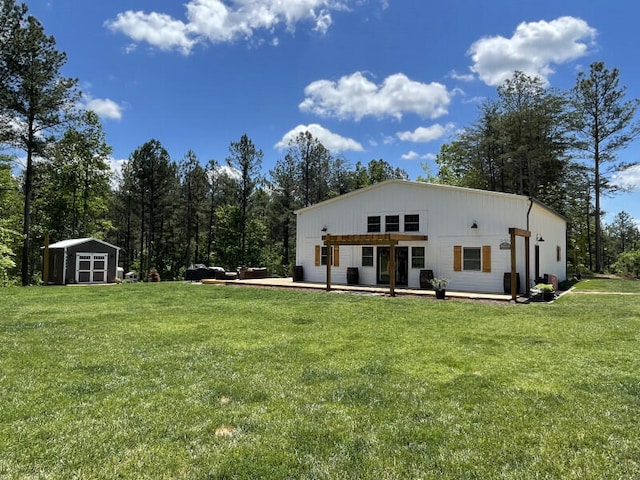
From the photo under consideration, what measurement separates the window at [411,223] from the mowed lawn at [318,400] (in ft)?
28.0

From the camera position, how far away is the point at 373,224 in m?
17.3

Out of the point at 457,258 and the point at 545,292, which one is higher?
the point at 457,258

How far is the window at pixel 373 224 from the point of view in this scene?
1716cm

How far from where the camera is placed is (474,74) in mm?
21797

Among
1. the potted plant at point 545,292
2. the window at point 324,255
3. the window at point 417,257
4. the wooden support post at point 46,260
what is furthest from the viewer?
the wooden support post at point 46,260

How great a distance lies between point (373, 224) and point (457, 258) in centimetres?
375

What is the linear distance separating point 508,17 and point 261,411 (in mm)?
15388

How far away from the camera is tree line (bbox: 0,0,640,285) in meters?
20.0

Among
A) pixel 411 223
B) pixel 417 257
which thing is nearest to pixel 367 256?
pixel 417 257

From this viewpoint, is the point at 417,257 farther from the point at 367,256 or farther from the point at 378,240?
the point at 378,240

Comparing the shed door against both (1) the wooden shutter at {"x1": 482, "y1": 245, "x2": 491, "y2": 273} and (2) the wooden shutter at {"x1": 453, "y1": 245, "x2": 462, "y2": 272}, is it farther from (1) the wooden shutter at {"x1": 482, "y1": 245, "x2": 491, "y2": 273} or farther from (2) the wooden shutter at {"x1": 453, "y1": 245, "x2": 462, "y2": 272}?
(1) the wooden shutter at {"x1": 482, "y1": 245, "x2": 491, "y2": 273}

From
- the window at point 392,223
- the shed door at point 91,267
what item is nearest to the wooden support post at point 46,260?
the shed door at point 91,267

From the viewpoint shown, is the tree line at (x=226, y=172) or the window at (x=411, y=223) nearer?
the window at (x=411, y=223)

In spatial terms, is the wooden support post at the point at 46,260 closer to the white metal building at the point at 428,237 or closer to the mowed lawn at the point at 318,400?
the white metal building at the point at 428,237
